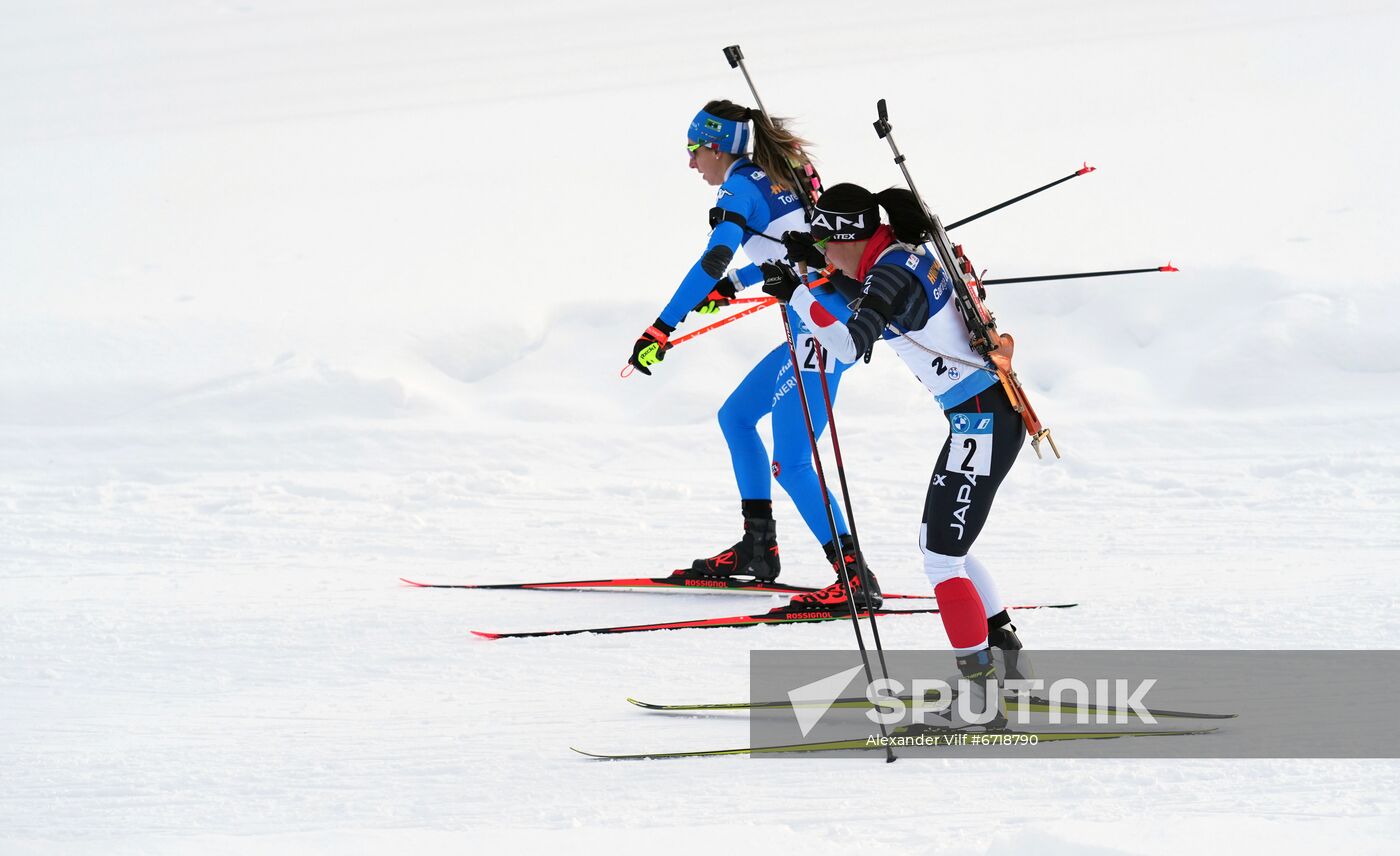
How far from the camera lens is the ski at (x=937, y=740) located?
11.8 ft

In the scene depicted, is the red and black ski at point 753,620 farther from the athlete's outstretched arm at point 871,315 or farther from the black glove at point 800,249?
the athlete's outstretched arm at point 871,315

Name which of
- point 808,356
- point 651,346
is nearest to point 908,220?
point 651,346

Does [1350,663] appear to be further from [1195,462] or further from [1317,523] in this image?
[1195,462]

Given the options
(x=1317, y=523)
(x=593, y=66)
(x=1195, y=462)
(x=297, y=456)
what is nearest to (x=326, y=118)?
(x=593, y=66)

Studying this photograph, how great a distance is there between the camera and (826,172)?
1459cm

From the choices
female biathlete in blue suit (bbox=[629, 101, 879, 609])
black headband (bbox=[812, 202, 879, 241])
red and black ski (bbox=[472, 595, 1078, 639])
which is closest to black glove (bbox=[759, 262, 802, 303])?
black headband (bbox=[812, 202, 879, 241])

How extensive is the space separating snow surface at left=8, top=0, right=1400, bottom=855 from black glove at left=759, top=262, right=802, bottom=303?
1.21 metres

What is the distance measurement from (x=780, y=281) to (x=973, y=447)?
0.84 metres

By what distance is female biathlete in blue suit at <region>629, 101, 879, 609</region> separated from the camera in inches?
190

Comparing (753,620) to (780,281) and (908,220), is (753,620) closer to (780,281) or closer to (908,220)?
(780,281)

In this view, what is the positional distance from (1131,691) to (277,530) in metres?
4.47

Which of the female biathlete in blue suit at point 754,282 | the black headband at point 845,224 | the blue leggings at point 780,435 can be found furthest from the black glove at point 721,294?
the black headband at point 845,224

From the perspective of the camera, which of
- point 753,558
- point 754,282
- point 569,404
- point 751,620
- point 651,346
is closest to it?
point 651,346

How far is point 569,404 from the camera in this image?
1022cm
